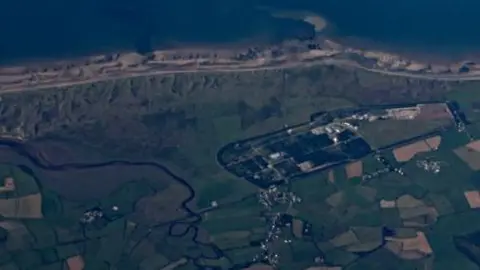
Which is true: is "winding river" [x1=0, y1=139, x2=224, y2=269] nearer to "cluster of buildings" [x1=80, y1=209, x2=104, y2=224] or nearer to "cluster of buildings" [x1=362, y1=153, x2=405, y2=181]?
"cluster of buildings" [x1=80, y1=209, x2=104, y2=224]

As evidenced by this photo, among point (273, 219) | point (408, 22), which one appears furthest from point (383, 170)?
point (408, 22)

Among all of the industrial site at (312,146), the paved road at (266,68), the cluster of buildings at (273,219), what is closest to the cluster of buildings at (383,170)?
the industrial site at (312,146)

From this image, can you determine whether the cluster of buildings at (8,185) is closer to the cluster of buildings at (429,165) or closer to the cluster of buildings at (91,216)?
the cluster of buildings at (91,216)

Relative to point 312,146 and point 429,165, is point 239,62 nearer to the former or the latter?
point 312,146

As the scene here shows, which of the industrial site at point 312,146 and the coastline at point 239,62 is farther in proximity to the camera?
the coastline at point 239,62

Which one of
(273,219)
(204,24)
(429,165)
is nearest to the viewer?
(273,219)

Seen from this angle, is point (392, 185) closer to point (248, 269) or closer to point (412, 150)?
point (412, 150)

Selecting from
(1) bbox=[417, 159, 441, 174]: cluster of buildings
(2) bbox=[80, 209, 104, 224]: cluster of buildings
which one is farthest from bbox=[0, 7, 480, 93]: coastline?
(2) bbox=[80, 209, 104, 224]: cluster of buildings

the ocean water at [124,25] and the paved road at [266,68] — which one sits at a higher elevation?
the ocean water at [124,25]

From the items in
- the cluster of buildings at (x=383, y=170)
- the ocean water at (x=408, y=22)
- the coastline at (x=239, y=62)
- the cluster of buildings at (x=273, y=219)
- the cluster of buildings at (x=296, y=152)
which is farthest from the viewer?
the ocean water at (x=408, y=22)
